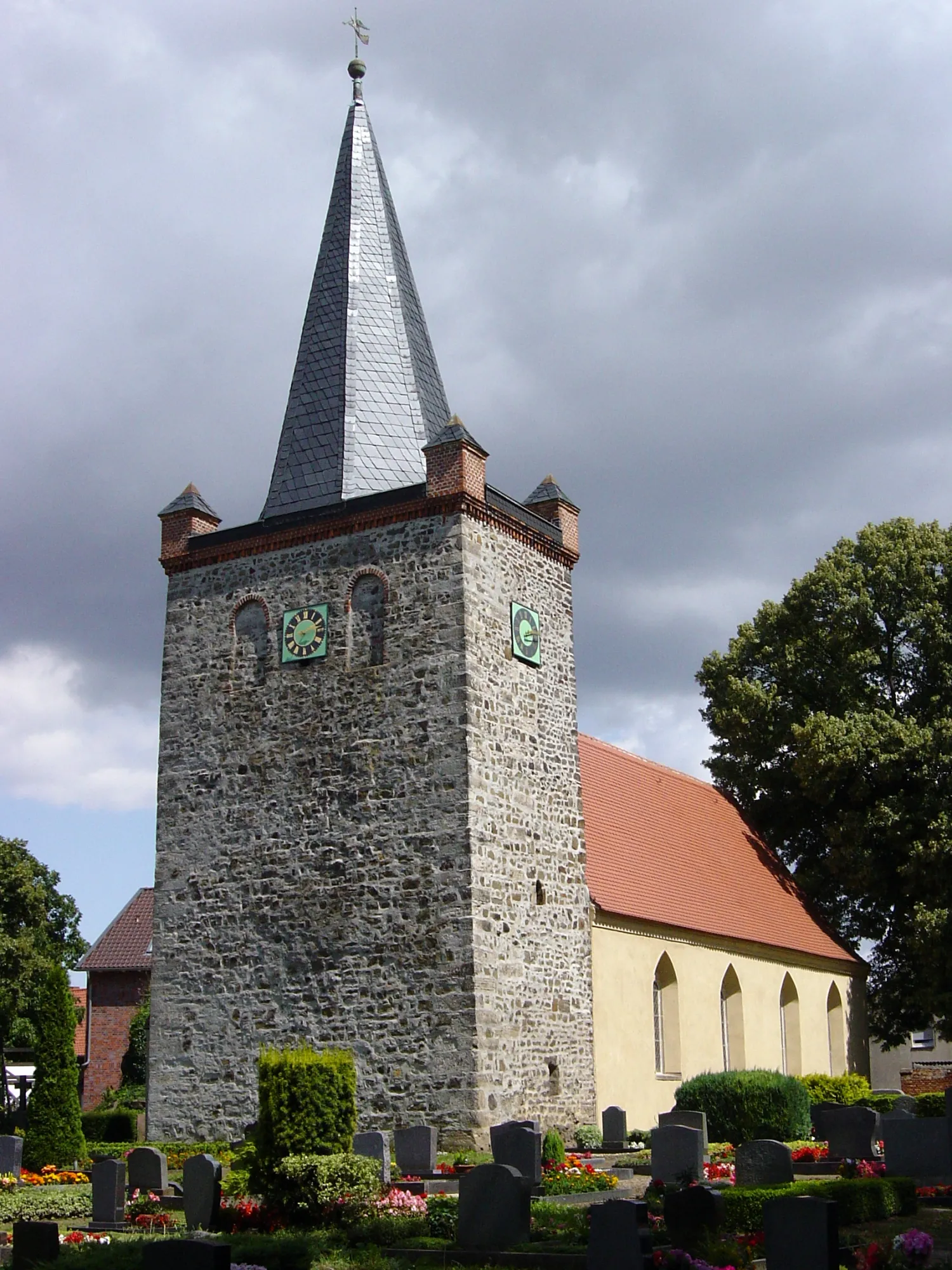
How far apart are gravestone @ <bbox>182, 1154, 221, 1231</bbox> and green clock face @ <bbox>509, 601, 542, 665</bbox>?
35.4 ft

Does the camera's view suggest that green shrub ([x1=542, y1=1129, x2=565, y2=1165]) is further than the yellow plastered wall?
No

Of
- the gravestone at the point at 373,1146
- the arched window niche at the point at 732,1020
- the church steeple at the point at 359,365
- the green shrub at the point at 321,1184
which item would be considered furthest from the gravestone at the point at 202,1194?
the arched window niche at the point at 732,1020

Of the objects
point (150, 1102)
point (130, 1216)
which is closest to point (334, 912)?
point (150, 1102)

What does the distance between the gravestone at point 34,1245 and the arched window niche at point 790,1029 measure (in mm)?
23376

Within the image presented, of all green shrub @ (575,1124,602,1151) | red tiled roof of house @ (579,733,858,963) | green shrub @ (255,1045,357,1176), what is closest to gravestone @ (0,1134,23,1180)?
green shrub @ (255,1045,357,1176)

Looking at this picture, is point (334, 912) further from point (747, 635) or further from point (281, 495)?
point (747, 635)

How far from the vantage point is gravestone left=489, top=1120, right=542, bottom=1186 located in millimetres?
16469

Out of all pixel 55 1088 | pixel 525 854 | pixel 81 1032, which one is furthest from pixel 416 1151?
pixel 81 1032

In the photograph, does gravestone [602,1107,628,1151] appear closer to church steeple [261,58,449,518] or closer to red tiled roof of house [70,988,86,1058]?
church steeple [261,58,449,518]

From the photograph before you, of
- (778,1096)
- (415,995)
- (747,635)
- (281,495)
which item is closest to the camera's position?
(415,995)

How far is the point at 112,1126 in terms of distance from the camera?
29.2m

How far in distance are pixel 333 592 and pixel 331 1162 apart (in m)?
10.9

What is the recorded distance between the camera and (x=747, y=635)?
37.8 m

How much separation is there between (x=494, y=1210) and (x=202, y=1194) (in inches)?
149
